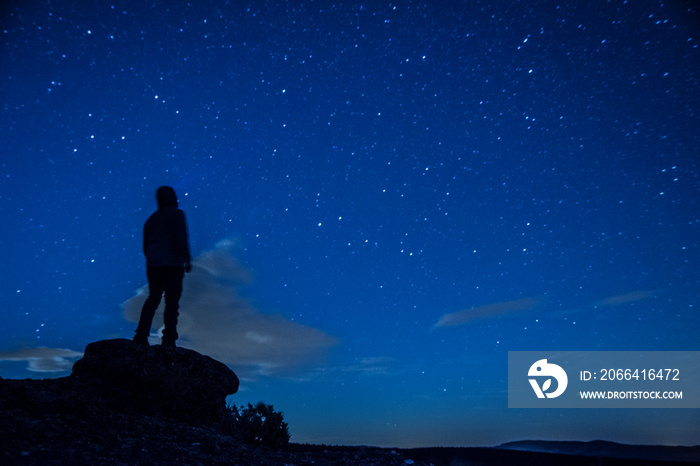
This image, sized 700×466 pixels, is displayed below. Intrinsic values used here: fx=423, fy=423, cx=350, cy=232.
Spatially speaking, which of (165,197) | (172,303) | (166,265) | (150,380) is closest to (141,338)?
(172,303)

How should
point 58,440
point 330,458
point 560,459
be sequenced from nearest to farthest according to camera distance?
point 58,440, point 330,458, point 560,459

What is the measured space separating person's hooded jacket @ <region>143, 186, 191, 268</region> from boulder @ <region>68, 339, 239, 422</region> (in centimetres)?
123

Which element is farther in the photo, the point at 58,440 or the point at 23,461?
the point at 58,440

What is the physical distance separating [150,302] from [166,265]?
1.91ft

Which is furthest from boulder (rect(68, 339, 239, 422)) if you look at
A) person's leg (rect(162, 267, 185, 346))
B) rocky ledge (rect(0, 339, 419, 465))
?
person's leg (rect(162, 267, 185, 346))

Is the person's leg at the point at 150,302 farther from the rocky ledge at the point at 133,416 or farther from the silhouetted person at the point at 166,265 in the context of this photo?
the rocky ledge at the point at 133,416

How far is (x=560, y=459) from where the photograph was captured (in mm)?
14500

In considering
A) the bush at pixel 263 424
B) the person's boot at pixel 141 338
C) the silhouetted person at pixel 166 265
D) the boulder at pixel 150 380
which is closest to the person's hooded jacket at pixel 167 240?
the silhouetted person at pixel 166 265

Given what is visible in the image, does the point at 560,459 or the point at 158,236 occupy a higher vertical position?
the point at 158,236

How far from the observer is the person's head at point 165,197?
21.7 ft

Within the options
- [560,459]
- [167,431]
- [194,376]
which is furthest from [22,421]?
[560,459]

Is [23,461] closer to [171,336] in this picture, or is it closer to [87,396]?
[87,396]

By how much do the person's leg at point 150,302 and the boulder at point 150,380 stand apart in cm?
34

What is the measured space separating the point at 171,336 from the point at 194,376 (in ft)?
2.62
